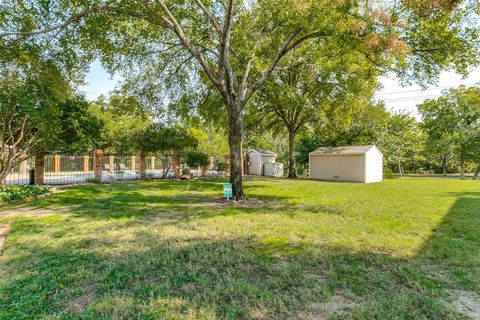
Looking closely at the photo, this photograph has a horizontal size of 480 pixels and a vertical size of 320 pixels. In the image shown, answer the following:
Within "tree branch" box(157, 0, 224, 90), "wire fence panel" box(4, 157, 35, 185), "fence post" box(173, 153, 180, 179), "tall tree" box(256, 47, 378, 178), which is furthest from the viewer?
"fence post" box(173, 153, 180, 179)

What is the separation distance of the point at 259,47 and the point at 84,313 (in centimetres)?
966

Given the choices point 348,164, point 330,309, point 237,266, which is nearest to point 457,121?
point 348,164

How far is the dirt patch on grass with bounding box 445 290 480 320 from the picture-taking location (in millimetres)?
2313

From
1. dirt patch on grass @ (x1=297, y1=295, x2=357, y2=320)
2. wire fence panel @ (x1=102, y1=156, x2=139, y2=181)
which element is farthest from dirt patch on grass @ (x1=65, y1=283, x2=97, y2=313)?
wire fence panel @ (x1=102, y1=156, x2=139, y2=181)

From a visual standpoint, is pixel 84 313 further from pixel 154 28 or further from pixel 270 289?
pixel 154 28

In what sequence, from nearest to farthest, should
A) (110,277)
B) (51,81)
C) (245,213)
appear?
(110,277) < (245,213) < (51,81)

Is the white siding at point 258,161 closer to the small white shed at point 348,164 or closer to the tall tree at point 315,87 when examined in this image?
the tall tree at point 315,87

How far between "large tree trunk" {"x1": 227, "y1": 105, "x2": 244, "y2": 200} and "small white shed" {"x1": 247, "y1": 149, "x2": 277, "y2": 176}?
1635 centimetres

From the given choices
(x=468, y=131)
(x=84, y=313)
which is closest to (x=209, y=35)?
(x=84, y=313)

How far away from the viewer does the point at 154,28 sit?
9.75 meters

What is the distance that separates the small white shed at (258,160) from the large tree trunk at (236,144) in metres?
16.3

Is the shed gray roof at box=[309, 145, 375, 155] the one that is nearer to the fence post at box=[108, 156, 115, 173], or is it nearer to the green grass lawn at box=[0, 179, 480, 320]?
the green grass lawn at box=[0, 179, 480, 320]

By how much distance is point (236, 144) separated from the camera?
8.94 meters

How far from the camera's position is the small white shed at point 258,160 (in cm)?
2530
